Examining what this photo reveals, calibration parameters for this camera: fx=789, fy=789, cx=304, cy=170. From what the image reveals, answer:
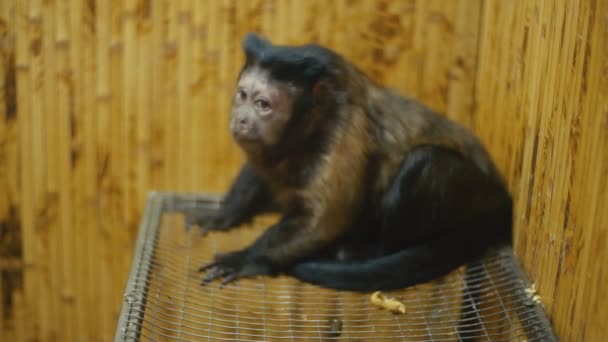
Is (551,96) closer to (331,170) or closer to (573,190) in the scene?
(573,190)

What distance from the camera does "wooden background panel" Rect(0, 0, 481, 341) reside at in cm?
348

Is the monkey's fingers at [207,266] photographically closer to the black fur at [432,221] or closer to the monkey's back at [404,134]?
the black fur at [432,221]

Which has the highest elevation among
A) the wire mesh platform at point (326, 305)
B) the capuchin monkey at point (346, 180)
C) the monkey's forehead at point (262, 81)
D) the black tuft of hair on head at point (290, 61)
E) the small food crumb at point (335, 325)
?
the black tuft of hair on head at point (290, 61)

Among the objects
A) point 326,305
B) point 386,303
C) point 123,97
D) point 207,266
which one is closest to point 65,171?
point 123,97

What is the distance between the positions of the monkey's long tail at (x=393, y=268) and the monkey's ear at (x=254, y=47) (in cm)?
79

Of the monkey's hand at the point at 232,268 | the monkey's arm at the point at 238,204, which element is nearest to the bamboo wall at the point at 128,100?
the monkey's arm at the point at 238,204

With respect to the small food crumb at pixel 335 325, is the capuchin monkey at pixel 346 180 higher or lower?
higher

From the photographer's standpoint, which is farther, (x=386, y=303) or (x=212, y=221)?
(x=212, y=221)

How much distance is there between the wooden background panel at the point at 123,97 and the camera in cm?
348

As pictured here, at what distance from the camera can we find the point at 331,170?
9.71 feet

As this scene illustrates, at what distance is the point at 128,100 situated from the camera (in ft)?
11.7

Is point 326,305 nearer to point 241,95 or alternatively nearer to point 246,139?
point 246,139

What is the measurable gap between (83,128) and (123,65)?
348 mm

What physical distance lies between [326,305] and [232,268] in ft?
1.25
